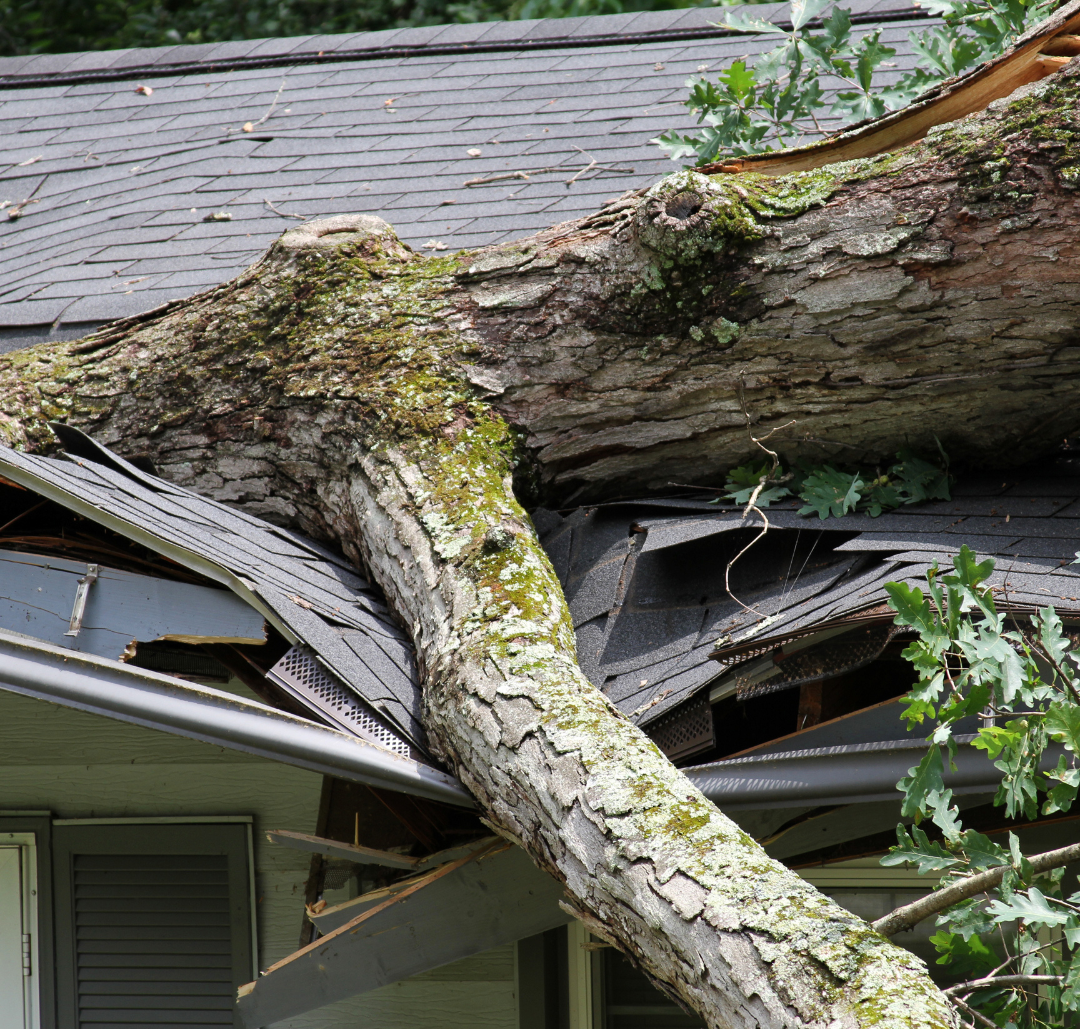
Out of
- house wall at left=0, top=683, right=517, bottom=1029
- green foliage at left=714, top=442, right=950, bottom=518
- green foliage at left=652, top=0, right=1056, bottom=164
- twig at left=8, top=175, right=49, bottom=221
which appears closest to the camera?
green foliage at left=714, top=442, right=950, bottom=518

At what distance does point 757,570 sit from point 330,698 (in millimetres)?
1082

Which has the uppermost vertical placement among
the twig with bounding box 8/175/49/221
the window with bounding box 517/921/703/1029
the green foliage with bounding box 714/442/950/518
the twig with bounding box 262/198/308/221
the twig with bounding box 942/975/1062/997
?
the twig with bounding box 8/175/49/221

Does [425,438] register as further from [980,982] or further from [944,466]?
→ [980,982]

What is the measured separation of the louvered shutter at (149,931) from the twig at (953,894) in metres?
2.34

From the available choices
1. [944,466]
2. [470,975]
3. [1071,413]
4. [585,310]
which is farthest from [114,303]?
[1071,413]

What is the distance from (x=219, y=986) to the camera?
3.41 metres

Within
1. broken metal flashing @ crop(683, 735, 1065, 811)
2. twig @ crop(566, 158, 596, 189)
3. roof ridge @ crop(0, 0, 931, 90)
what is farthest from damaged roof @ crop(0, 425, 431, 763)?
roof ridge @ crop(0, 0, 931, 90)

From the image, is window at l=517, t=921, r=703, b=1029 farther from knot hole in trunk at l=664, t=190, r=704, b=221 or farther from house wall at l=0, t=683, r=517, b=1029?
knot hole in trunk at l=664, t=190, r=704, b=221

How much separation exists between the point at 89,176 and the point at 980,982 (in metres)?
5.51

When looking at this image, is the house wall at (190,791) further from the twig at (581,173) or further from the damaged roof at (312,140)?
the twig at (581,173)

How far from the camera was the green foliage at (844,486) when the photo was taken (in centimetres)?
268

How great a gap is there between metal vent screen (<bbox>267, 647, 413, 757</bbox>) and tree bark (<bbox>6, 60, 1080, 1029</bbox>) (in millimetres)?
123

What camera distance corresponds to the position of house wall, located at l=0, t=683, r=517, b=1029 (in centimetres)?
336

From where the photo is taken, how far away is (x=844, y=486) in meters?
2.73
